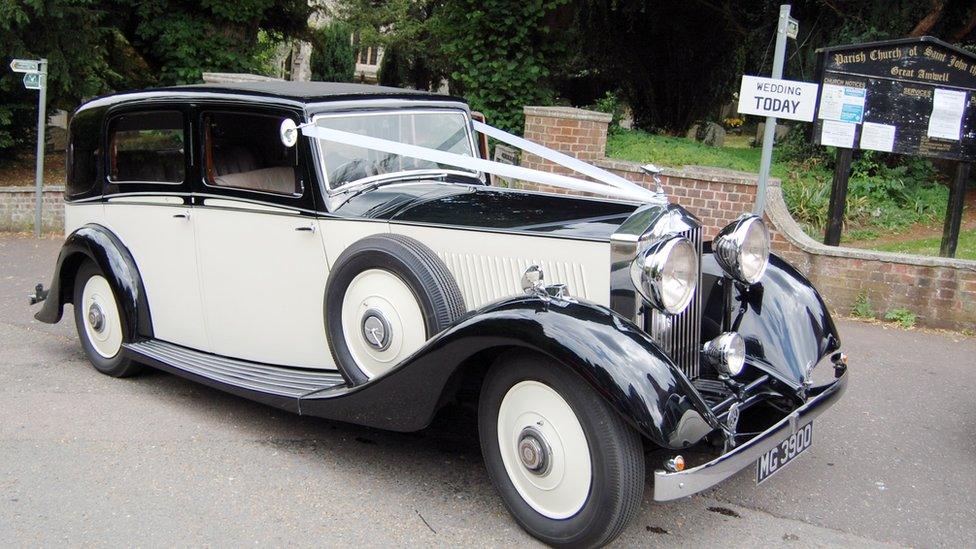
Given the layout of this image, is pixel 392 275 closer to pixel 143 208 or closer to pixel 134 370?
pixel 143 208

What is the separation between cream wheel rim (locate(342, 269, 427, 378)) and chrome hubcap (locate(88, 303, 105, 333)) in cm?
216

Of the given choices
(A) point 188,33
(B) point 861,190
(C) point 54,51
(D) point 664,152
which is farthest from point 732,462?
(A) point 188,33

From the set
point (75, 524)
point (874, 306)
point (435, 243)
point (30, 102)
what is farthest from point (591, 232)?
point (30, 102)

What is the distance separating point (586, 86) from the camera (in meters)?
19.2

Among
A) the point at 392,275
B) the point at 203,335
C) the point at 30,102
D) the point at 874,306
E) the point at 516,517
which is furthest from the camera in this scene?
the point at 30,102

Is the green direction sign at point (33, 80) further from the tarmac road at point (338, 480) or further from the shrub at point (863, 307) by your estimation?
the shrub at point (863, 307)

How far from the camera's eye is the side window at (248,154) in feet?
14.5

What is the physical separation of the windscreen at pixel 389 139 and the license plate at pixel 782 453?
237 cm

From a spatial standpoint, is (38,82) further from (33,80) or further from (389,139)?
(389,139)

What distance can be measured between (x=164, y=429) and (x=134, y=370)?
94 cm

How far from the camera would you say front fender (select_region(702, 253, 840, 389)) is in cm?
384

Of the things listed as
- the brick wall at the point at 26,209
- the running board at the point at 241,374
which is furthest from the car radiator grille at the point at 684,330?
the brick wall at the point at 26,209

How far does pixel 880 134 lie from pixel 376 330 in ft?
19.5

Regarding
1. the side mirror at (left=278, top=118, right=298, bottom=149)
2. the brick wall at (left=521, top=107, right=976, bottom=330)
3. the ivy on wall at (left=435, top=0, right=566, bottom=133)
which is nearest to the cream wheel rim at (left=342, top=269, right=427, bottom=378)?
the side mirror at (left=278, top=118, right=298, bottom=149)
